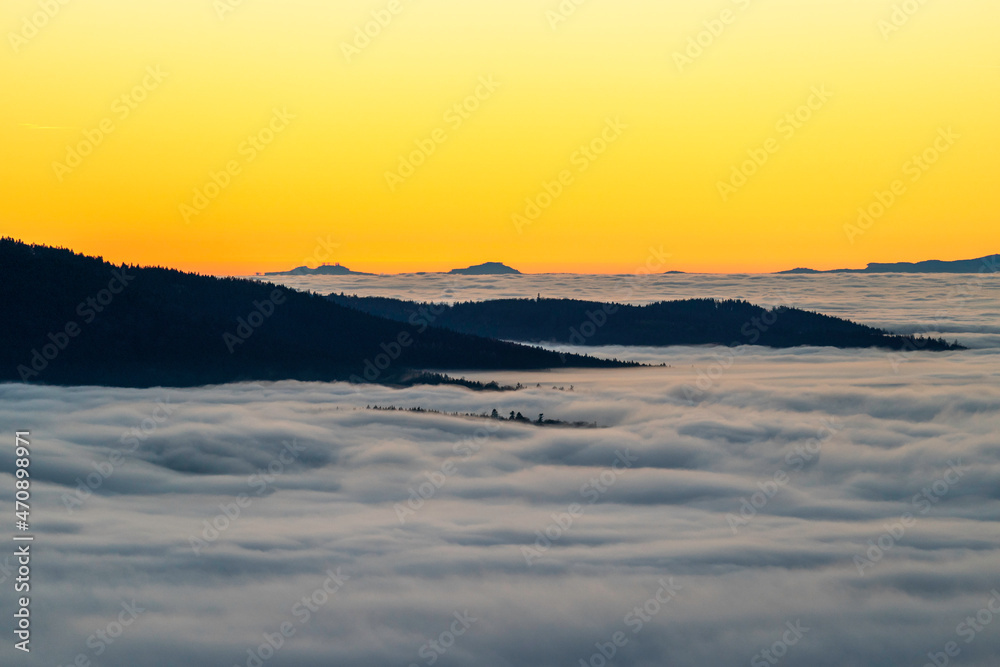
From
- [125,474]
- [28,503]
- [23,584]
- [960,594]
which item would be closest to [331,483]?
[125,474]

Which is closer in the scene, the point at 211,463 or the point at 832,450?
the point at 211,463

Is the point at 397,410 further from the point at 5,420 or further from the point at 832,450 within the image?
the point at 832,450

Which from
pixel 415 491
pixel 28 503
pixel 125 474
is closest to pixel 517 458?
pixel 415 491

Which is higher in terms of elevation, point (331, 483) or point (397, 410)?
point (397, 410)

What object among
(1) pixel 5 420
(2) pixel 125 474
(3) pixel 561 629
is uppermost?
(1) pixel 5 420

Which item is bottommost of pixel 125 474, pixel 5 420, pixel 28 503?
pixel 28 503

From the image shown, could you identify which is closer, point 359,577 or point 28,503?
point 359,577

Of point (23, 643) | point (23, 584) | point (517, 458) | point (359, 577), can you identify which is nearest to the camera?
point (23, 643)

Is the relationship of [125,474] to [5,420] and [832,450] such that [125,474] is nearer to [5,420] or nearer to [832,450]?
[5,420]

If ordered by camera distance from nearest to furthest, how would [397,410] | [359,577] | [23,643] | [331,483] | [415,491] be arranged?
[23,643], [359,577], [415,491], [331,483], [397,410]
